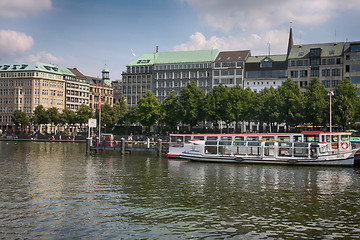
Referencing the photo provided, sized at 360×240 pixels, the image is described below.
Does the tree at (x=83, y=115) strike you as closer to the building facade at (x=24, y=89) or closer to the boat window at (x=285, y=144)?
the building facade at (x=24, y=89)

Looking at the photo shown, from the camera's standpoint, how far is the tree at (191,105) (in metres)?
130

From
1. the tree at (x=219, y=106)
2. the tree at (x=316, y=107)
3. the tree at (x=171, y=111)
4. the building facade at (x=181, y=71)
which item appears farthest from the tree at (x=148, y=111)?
the tree at (x=316, y=107)

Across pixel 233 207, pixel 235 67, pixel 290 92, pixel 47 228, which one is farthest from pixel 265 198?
pixel 235 67

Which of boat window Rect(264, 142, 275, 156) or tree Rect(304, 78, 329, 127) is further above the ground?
tree Rect(304, 78, 329, 127)

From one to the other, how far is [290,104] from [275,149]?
48646 millimetres

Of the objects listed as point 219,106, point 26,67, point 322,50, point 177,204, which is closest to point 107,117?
point 219,106

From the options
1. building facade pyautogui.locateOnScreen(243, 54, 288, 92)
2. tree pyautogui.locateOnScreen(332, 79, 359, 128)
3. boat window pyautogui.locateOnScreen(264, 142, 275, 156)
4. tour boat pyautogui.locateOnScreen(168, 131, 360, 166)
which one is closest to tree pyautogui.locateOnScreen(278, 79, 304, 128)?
tree pyautogui.locateOnScreen(332, 79, 359, 128)

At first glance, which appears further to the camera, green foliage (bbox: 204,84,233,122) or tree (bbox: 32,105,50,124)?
tree (bbox: 32,105,50,124)

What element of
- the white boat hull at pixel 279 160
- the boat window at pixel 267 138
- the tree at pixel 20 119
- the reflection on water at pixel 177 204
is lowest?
the reflection on water at pixel 177 204

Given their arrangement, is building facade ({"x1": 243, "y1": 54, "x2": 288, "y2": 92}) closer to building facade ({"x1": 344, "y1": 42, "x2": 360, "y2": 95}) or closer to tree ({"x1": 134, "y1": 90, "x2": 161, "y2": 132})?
building facade ({"x1": 344, "y1": 42, "x2": 360, "y2": 95})

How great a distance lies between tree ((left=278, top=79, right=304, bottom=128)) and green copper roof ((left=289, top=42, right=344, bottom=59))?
124 feet

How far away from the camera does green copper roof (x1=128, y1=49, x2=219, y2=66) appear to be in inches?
6959

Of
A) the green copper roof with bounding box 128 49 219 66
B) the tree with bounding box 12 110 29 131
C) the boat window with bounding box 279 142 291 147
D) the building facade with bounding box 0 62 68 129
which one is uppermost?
the green copper roof with bounding box 128 49 219 66

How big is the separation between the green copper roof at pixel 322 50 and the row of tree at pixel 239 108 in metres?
24.1
